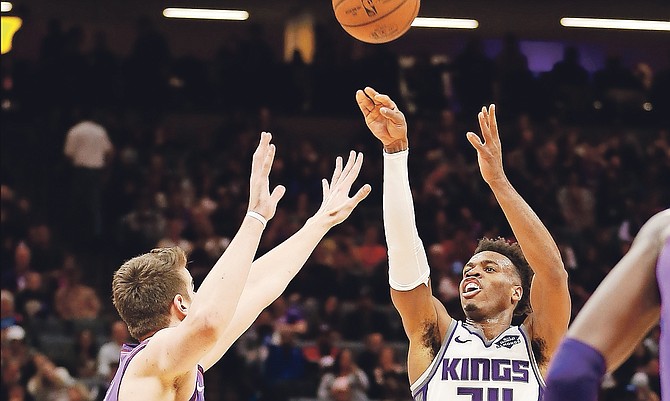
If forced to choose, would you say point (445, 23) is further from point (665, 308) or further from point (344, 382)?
point (665, 308)

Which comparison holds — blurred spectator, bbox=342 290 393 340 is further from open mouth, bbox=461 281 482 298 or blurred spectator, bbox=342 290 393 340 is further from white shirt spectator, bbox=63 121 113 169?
open mouth, bbox=461 281 482 298

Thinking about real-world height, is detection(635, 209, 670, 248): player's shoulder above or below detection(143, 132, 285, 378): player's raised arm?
above

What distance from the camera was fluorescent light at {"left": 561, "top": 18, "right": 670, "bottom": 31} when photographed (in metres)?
18.7

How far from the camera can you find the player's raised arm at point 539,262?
4.39 metres

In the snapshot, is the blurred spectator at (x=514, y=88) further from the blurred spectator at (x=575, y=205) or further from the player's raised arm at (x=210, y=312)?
the player's raised arm at (x=210, y=312)

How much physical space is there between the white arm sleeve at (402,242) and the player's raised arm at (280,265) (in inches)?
7.5

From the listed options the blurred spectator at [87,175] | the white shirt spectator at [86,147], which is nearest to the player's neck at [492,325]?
the blurred spectator at [87,175]

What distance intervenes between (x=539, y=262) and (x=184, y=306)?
1.42 m

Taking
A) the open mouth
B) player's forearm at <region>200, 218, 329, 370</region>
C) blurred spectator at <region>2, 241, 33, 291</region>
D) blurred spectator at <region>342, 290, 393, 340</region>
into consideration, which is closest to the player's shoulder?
player's forearm at <region>200, 218, 329, 370</region>

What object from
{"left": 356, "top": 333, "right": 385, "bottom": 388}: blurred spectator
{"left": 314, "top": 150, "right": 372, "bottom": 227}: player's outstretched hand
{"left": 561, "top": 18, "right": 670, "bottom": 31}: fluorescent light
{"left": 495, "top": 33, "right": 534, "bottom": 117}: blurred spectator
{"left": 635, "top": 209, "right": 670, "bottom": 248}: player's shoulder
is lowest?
{"left": 356, "top": 333, "right": 385, "bottom": 388}: blurred spectator

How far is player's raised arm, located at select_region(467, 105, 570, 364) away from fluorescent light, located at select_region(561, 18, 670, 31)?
48.4ft

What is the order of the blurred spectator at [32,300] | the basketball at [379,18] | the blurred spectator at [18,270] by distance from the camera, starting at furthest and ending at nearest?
the blurred spectator at [18,270], the blurred spectator at [32,300], the basketball at [379,18]

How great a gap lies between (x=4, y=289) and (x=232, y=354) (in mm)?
2551

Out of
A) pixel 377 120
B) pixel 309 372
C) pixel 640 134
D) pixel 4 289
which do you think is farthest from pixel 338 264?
pixel 377 120
